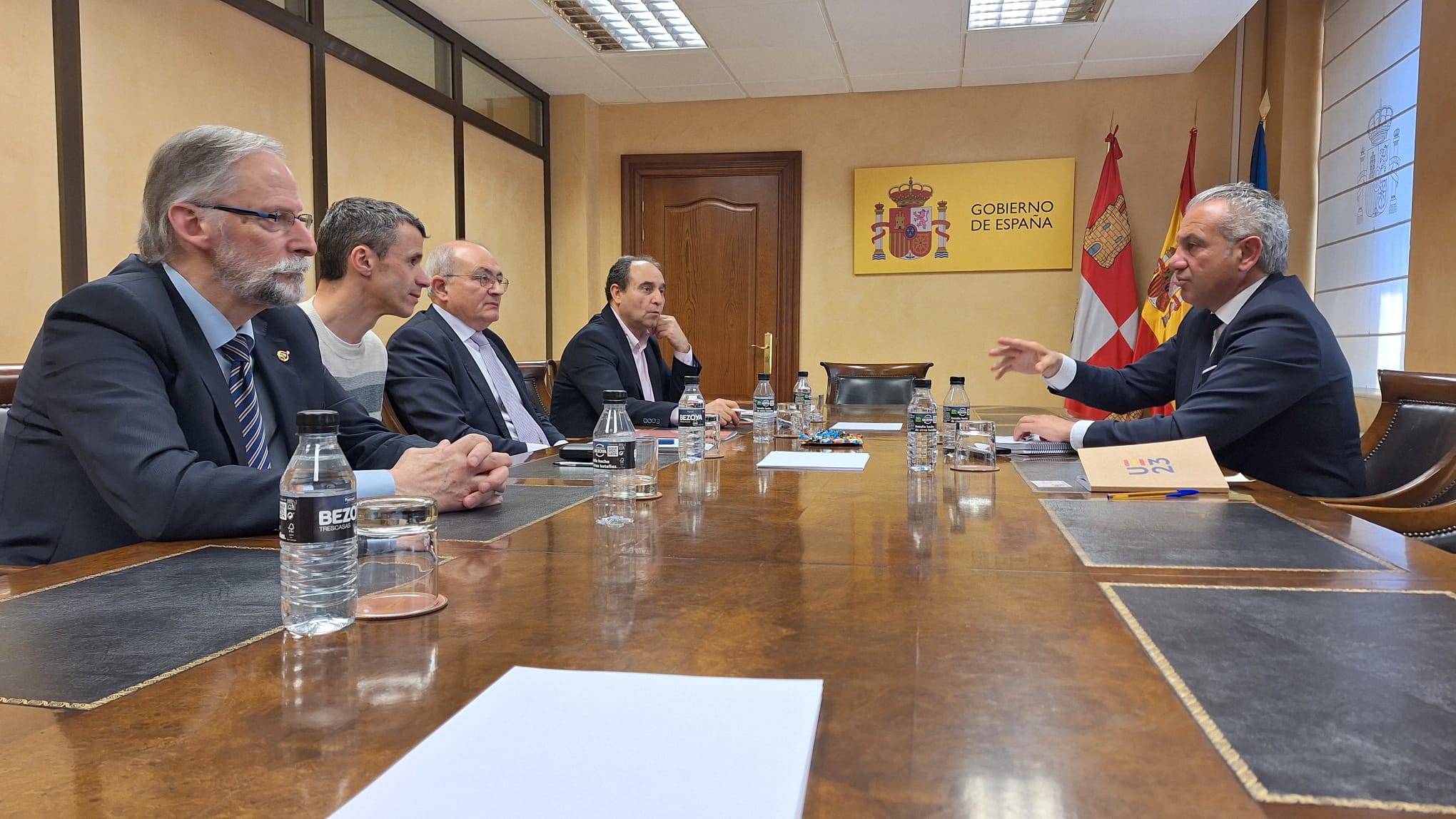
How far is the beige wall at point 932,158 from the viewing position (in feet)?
18.7

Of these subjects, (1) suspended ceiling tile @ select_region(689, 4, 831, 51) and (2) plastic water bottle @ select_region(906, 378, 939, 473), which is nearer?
(2) plastic water bottle @ select_region(906, 378, 939, 473)

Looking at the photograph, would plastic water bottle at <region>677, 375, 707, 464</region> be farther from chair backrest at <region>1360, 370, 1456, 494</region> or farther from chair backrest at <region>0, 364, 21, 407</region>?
chair backrest at <region>1360, 370, 1456, 494</region>

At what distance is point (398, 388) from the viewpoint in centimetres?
271

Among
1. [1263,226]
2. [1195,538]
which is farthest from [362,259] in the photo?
[1263,226]

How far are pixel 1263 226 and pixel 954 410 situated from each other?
3.25 feet

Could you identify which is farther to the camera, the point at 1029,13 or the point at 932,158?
the point at 932,158

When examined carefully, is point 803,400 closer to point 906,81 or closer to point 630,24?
point 630,24

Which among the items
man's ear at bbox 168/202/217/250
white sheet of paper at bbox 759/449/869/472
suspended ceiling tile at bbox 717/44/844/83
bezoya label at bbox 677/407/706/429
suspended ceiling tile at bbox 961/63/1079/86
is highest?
suspended ceiling tile at bbox 961/63/1079/86

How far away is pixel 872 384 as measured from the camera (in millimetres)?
4805

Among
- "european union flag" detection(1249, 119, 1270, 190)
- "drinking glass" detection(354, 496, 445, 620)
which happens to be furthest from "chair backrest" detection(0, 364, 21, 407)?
"european union flag" detection(1249, 119, 1270, 190)

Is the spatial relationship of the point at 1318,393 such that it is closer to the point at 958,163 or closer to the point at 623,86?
the point at 958,163

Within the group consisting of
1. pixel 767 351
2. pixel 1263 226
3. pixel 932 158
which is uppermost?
pixel 932 158

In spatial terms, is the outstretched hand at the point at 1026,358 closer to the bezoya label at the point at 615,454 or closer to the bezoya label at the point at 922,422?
the bezoya label at the point at 922,422

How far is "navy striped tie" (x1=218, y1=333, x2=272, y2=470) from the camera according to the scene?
5.13 ft
